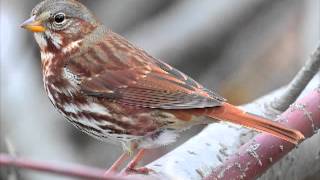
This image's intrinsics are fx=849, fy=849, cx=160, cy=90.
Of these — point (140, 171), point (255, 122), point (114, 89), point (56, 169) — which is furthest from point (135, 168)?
point (56, 169)

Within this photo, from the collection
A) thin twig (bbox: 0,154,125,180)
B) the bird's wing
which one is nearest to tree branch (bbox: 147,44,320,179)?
the bird's wing

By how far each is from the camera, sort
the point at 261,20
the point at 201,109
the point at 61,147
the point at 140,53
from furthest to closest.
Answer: the point at 261,20 < the point at 61,147 < the point at 140,53 < the point at 201,109

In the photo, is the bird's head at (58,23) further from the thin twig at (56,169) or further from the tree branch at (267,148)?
the thin twig at (56,169)

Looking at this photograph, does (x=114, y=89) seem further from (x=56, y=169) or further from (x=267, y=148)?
(x=56, y=169)

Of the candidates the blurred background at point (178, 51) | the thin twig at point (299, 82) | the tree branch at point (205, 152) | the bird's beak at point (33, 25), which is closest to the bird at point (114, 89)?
the bird's beak at point (33, 25)

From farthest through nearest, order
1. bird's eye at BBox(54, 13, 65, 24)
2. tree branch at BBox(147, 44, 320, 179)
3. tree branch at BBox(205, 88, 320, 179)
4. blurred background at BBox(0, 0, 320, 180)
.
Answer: blurred background at BBox(0, 0, 320, 180), bird's eye at BBox(54, 13, 65, 24), tree branch at BBox(147, 44, 320, 179), tree branch at BBox(205, 88, 320, 179)

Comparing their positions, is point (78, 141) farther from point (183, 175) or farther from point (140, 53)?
point (183, 175)

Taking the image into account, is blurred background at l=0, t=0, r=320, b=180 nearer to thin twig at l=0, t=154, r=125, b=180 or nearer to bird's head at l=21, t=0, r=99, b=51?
bird's head at l=21, t=0, r=99, b=51

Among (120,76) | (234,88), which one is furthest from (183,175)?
(234,88)
